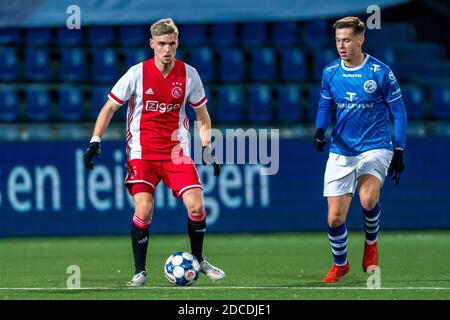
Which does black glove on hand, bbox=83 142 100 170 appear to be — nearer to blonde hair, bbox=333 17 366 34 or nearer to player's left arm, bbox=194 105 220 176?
player's left arm, bbox=194 105 220 176

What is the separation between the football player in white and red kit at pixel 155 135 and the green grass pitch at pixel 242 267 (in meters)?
0.57

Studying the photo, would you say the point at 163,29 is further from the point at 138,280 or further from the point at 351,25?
the point at 138,280

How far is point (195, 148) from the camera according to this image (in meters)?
15.9

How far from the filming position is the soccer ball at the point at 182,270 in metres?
9.43

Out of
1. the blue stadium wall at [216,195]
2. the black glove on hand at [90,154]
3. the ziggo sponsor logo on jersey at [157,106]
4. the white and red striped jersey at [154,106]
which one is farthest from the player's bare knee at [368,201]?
the blue stadium wall at [216,195]

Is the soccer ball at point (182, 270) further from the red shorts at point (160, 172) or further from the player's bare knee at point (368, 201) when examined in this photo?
the player's bare knee at point (368, 201)

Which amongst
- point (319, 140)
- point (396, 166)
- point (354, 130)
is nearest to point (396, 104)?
point (354, 130)

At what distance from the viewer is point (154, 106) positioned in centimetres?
981

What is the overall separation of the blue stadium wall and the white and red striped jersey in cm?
630

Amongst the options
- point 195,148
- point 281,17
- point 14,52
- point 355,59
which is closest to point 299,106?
point 281,17

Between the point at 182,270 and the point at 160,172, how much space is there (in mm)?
914

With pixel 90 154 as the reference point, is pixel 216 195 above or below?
A: below

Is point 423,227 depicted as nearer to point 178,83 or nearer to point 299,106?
point 299,106

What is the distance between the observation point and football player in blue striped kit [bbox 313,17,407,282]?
33.0 feet
